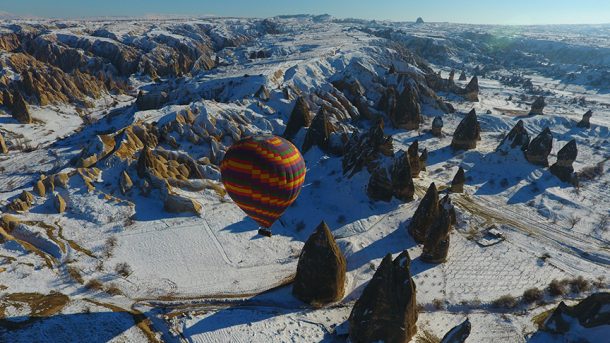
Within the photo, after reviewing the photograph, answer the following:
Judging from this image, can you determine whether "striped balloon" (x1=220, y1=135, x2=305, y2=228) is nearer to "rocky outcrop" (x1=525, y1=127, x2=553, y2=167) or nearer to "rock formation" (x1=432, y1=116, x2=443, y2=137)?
"rocky outcrop" (x1=525, y1=127, x2=553, y2=167)

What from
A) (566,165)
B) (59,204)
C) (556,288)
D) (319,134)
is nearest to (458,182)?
(566,165)

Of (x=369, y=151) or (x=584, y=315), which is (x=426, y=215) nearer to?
(x=369, y=151)

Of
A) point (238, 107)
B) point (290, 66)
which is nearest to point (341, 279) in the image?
point (238, 107)

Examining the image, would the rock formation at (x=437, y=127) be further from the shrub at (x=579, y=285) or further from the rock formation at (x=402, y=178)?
the shrub at (x=579, y=285)

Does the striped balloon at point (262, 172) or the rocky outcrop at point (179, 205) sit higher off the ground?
the striped balloon at point (262, 172)

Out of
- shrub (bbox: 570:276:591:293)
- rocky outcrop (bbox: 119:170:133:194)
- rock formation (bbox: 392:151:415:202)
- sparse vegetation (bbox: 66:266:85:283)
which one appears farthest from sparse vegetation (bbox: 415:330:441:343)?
rocky outcrop (bbox: 119:170:133:194)

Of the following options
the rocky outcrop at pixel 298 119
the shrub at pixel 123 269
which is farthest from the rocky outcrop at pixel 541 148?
the shrub at pixel 123 269
